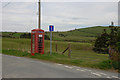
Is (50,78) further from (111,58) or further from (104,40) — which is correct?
(104,40)

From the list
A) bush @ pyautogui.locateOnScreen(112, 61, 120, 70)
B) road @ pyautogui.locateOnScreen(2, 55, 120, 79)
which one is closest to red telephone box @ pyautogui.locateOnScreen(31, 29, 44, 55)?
road @ pyautogui.locateOnScreen(2, 55, 120, 79)

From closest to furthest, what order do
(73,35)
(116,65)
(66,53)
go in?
(116,65) → (66,53) → (73,35)

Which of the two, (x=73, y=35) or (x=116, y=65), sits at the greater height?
(x=73, y=35)

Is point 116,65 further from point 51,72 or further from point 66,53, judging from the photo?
point 66,53

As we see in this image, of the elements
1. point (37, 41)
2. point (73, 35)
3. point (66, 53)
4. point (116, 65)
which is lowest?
point (66, 53)

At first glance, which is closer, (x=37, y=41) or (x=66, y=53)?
(x=37, y=41)

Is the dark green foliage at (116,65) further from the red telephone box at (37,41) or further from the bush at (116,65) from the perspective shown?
the red telephone box at (37,41)

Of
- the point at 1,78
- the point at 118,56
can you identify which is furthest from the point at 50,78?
the point at 118,56

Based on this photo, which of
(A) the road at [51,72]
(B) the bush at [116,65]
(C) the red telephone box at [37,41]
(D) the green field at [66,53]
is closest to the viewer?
(A) the road at [51,72]

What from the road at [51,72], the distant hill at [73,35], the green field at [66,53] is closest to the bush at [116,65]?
the green field at [66,53]

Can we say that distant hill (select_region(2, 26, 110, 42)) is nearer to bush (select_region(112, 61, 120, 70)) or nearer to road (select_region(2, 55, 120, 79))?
bush (select_region(112, 61, 120, 70))

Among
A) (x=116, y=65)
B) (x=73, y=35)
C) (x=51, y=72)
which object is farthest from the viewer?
(x=73, y=35)

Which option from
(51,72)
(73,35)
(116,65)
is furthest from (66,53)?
(73,35)

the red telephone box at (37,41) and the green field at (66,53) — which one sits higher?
the red telephone box at (37,41)
